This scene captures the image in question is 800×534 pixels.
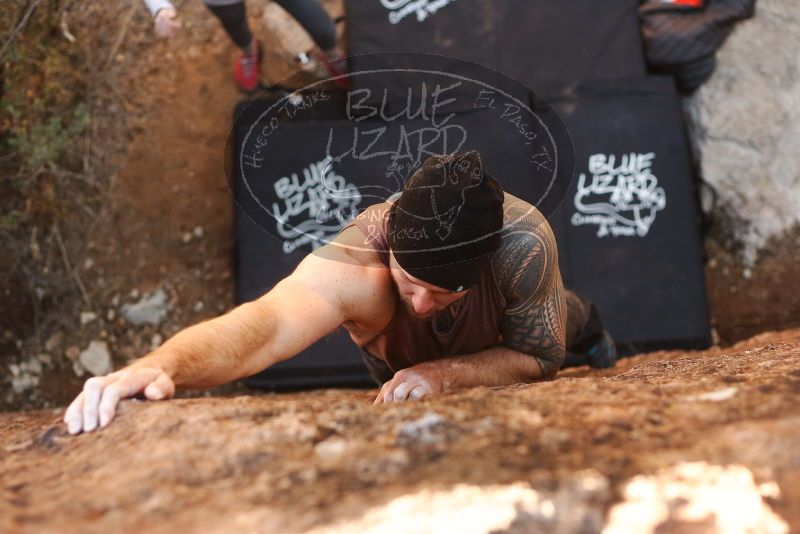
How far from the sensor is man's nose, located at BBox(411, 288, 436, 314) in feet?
6.89

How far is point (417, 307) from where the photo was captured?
7.07 ft

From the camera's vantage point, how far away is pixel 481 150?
193 cm

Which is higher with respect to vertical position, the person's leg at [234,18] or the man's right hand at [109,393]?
the person's leg at [234,18]

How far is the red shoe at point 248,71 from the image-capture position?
15.0ft

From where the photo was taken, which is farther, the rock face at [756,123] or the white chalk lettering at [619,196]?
the rock face at [756,123]

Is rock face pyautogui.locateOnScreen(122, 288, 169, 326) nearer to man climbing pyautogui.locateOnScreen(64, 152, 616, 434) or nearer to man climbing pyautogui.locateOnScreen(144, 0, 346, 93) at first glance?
man climbing pyautogui.locateOnScreen(144, 0, 346, 93)

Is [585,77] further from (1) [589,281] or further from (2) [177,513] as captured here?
(2) [177,513]

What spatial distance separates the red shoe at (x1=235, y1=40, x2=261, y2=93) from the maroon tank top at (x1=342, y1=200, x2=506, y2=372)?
2.47 metres

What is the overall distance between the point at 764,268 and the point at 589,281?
1.18 metres

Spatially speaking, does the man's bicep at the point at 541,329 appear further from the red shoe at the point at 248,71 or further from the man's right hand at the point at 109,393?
the red shoe at the point at 248,71

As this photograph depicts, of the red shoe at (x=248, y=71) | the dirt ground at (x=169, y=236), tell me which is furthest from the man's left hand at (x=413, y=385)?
the red shoe at (x=248, y=71)

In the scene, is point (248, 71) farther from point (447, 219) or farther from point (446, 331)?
point (447, 219)

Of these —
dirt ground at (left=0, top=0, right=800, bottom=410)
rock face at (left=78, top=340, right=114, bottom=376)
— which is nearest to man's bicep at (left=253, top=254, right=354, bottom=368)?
dirt ground at (left=0, top=0, right=800, bottom=410)

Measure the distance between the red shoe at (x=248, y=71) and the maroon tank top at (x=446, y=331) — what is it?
2.47m
